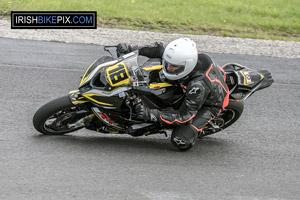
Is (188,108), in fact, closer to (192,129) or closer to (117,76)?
(192,129)

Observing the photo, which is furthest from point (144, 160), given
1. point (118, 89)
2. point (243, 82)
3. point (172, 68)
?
point (243, 82)

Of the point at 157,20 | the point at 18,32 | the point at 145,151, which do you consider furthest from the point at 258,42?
the point at 145,151

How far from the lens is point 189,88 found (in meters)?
5.62

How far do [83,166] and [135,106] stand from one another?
2.86ft

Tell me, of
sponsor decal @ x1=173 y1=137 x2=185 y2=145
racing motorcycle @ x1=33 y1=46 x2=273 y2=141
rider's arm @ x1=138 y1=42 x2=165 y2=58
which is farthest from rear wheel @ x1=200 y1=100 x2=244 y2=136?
rider's arm @ x1=138 y1=42 x2=165 y2=58

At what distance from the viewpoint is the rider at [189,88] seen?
17.9ft

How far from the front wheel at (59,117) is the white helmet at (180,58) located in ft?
3.78

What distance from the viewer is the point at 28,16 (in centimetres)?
1218

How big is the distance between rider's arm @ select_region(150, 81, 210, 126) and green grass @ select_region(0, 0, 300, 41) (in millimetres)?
6395

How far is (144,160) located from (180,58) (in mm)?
1296

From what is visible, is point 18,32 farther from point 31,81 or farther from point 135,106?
point 135,106

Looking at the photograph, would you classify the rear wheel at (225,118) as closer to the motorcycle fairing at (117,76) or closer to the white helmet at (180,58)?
the white helmet at (180,58)

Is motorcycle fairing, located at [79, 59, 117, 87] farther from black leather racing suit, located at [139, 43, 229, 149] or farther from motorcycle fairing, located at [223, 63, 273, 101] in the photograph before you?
motorcycle fairing, located at [223, 63, 273, 101]

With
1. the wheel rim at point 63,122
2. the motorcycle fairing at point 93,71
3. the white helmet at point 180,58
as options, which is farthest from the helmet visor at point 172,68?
the wheel rim at point 63,122
